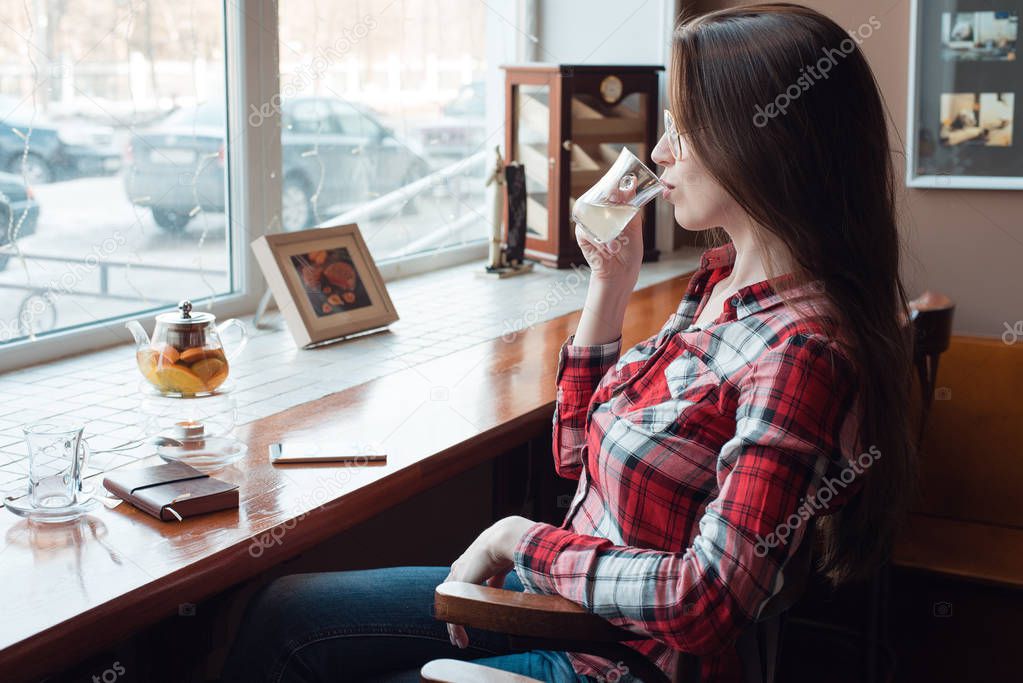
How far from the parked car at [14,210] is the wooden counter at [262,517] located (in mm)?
574

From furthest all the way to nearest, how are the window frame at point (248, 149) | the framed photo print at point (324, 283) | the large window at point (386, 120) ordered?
the large window at point (386, 120), the window frame at point (248, 149), the framed photo print at point (324, 283)

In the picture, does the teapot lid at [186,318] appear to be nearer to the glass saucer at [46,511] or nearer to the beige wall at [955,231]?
the glass saucer at [46,511]

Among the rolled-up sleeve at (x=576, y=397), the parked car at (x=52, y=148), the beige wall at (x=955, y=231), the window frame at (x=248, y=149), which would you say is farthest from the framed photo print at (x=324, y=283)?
the beige wall at (x=955, y=231)

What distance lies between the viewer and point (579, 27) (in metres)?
3.06

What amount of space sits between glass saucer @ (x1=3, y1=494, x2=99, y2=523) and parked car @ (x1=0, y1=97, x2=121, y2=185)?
751 millimetres

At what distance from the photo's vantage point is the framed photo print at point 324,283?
6.49ft

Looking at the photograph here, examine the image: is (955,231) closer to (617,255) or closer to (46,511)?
(617,255)

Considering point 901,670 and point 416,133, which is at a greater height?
point 416,133

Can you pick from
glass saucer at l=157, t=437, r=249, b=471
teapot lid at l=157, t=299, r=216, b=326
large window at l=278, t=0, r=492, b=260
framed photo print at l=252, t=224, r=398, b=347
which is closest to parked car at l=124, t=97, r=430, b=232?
large window at l=278, t=0, r=492, b=260

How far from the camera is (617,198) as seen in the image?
4.53ft

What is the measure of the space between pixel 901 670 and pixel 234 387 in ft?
5.16

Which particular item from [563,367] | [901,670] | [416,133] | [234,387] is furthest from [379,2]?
[901,670]

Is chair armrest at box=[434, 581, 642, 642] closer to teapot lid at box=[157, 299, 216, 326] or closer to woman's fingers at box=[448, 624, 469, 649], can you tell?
woman's fingers at box=[448, 624, 469, 649]

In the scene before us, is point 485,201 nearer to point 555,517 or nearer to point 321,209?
point 321,209
